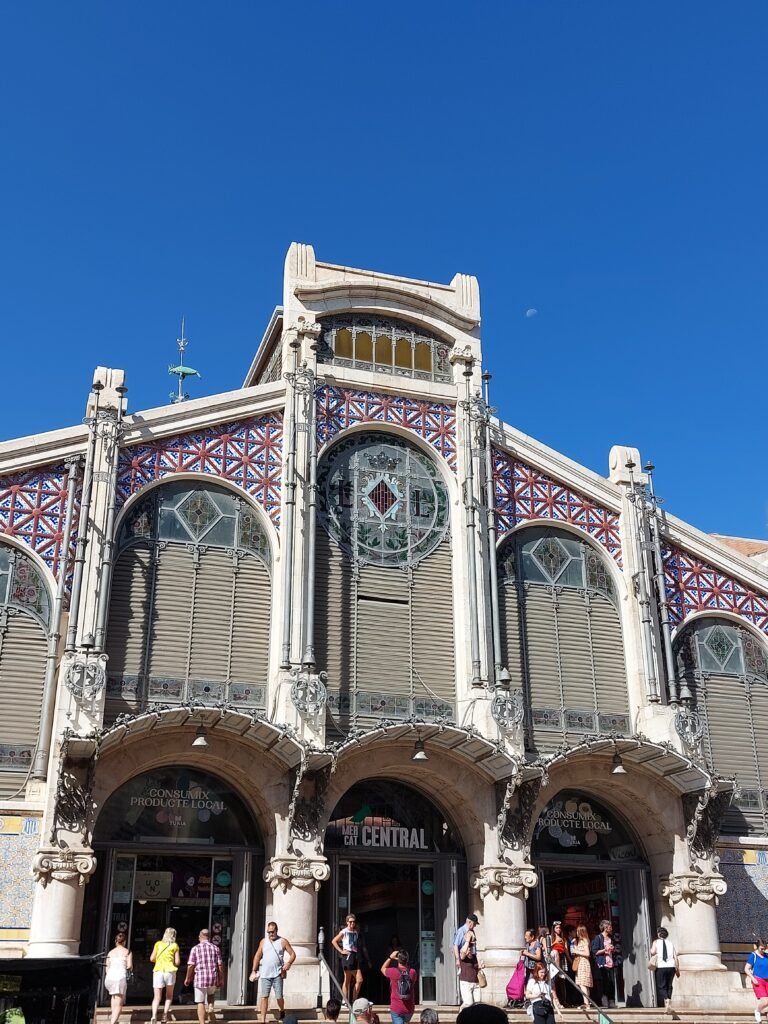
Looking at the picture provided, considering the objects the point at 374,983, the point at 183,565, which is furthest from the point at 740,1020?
the point at 183,565

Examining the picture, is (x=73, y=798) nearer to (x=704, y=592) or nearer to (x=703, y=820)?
(x=703, y=820)

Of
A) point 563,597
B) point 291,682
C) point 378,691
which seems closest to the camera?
point 291,682

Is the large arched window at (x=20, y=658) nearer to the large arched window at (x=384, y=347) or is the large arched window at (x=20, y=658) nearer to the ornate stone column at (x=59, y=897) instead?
the ornate stone column at (x=59, y=897)

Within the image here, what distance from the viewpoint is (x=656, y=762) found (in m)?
24.7

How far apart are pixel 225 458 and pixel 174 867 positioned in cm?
860

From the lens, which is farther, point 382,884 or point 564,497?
point 564,497

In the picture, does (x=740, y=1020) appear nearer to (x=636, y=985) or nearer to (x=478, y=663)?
(x=636, y=985)

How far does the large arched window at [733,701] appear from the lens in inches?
1067

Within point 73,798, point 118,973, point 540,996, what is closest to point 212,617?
point 73,798

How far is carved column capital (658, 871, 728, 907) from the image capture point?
24703 millimetres

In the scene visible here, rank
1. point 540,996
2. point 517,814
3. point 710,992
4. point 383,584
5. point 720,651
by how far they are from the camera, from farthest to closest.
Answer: point 720,651
point 383,584
point 517,814
point 710,992
point 540,996

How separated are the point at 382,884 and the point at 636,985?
234 inches

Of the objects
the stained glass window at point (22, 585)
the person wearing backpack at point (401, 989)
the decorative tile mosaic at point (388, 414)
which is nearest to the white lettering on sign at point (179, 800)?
the stained glass window at point (22, 585)

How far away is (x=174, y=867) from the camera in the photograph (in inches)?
895
